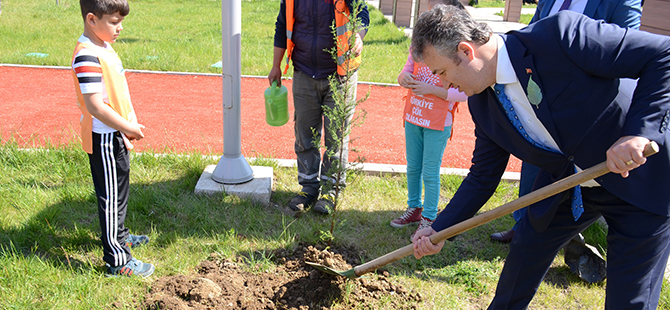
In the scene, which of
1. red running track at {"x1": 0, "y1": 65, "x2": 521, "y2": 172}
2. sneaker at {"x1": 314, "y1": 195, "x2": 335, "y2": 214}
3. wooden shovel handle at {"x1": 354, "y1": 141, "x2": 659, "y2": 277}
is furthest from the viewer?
red running track at {"x1": 0, "y1": 65, "x2": 521, "y2": 172}

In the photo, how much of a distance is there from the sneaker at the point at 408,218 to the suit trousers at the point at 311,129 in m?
0.56

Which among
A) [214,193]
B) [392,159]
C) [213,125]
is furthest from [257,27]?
[214,193]

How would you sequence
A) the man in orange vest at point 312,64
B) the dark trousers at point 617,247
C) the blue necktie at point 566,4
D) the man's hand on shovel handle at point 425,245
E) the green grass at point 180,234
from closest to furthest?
the dark trousers at point 617,247 → the man's hand on shovel handle at point 425,245 → the green grass at point 180,234 → the blue necktie at point 566,4 → the man in orange vest at point 312,64

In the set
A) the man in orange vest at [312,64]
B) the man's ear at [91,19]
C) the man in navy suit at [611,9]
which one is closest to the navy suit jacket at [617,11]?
the man in navy suit at [611,9]

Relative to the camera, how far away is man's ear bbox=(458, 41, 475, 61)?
2.02m

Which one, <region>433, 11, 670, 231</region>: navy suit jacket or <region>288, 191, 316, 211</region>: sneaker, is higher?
<region>433, 11, 670, 231</region>: navy suit jacket

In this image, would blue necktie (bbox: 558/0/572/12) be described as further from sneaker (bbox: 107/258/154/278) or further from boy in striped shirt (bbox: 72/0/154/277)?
sneaker (bbox: 107/258/154/278)

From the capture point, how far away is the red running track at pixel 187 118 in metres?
5.57

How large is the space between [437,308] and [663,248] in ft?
4.56

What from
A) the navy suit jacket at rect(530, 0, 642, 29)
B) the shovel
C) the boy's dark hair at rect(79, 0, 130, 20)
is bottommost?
the shovel

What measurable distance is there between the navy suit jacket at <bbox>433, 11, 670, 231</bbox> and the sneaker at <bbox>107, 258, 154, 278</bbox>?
2412 millimetres

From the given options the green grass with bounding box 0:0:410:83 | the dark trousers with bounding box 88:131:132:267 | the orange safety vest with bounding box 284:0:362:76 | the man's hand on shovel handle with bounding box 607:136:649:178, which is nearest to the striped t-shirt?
the dark trousers with bounding box 88:131:132:267

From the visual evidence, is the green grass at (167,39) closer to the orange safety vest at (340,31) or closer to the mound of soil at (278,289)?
the orange safety vest at (340,31)

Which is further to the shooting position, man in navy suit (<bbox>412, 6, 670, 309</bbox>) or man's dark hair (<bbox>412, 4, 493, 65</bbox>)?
man's dark hair (<bbox>412, 4, 493, 65</bbox>)
